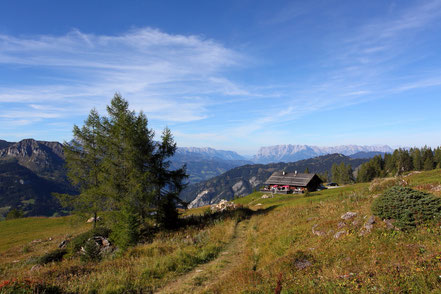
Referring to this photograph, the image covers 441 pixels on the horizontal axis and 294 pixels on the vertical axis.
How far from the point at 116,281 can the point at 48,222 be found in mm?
57128

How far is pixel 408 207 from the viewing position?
409 inches

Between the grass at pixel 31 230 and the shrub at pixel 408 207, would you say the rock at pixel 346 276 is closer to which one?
the shrub at pixel 408 207

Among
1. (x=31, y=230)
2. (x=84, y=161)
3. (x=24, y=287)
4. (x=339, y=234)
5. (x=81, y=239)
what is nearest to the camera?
(x=24, y=287)

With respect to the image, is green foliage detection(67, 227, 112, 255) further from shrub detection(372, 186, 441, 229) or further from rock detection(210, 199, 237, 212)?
shrub detection(372, 186, 441, 229)

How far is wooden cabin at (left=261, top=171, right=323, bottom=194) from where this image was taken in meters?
72.5

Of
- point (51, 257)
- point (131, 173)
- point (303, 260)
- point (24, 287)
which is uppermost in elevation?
point (131, 173)

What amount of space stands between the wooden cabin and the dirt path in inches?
2429

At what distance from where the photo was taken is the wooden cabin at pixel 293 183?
7250 centimetres

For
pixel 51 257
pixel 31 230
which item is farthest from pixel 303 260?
pixel 31 230

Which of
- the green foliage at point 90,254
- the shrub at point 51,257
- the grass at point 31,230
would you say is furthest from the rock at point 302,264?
the grass at point 31,230

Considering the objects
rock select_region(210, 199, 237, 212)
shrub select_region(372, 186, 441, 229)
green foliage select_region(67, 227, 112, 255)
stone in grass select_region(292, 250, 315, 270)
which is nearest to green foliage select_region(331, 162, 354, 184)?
rock select_region(210, 199, 237, 212)

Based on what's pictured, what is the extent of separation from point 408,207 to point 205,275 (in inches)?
411

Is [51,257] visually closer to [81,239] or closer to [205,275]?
[81,239]

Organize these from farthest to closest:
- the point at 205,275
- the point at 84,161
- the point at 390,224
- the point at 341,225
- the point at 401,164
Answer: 1. the point at 401,164
2. the point at 84,161
3. the point at 341,225
4. the point at 205,275
5. the point at 390,224
